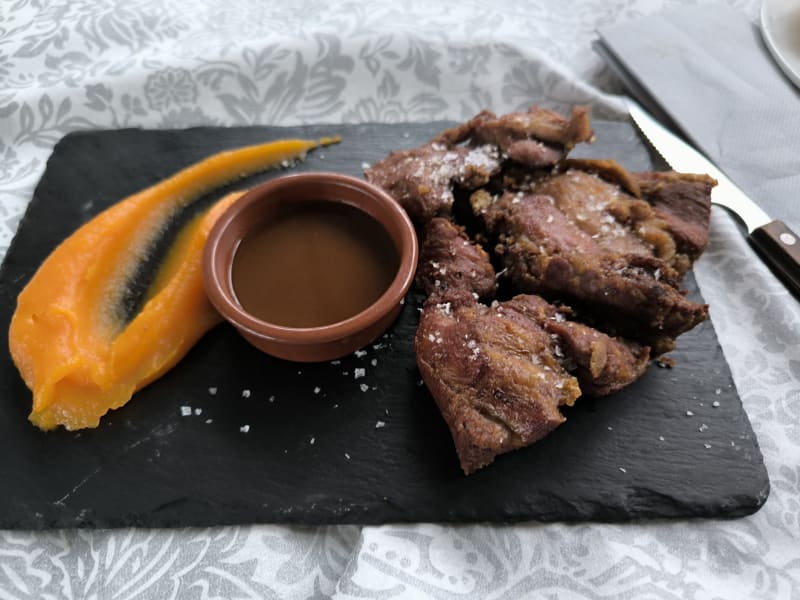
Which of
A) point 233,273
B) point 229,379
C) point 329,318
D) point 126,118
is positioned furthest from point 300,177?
point 126,118

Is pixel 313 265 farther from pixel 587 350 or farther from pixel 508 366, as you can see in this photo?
pixel 587 350

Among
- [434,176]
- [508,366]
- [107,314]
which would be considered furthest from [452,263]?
[107,314]

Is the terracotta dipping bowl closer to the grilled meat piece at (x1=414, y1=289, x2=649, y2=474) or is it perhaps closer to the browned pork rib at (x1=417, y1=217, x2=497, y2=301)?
the browned pork rib at (x1=417, y1=217, x2=497, y2=301)

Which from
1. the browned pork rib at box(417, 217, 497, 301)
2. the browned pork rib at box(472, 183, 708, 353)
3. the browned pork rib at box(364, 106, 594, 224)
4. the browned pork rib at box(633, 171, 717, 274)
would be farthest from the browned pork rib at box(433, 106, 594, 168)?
the browned pork rib at box(417, 217, 497, 301)

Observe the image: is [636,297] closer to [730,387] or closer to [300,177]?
[730,387]

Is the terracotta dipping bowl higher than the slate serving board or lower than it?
higher
